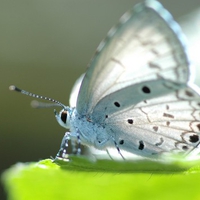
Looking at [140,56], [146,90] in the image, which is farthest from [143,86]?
[140,56]

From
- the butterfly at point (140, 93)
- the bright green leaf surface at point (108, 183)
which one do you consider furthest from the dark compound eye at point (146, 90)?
the bright green leaf surface at point (108, 183)

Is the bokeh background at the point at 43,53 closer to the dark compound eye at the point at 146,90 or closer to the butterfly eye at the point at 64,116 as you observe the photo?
the butterfly eye at the point at 64,116

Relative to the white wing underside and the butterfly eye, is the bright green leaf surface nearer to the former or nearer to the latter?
the white wing underside

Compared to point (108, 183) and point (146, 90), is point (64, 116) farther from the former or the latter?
point (108, 183)

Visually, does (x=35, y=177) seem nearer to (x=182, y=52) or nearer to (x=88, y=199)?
(x=88, y=199)

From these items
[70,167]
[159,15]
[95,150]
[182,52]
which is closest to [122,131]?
[95,150]

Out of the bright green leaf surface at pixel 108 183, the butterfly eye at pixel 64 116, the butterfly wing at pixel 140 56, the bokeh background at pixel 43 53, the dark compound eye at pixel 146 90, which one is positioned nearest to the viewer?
the bright green leaf surface at pixel 108 183

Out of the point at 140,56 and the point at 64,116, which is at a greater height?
the point at 140,56
